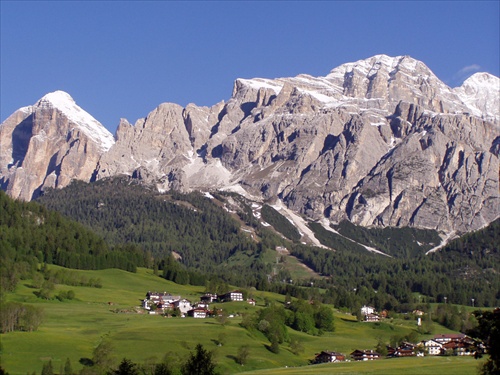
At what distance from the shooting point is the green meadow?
120 meters

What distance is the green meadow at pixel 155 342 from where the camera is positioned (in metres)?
120

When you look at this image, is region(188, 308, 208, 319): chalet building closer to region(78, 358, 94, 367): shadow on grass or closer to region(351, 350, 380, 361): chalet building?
region(351, 350, 380, 361): chalet building

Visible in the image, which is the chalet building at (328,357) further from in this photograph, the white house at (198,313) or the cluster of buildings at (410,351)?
the white house at (198,313)

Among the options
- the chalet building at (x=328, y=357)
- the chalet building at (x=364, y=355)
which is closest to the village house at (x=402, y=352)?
the chalet building at (x=364, y=355)

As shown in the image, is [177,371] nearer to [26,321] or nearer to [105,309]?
[26,321]

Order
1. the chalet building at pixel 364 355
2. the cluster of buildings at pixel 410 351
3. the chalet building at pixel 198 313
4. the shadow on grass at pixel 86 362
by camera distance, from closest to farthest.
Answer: the shadow on grass at pixel 86 362 < the cluster of buildings at pixel 410 351 < the chalet building at pixel 364 355 < the chalet building at pixel 198 313

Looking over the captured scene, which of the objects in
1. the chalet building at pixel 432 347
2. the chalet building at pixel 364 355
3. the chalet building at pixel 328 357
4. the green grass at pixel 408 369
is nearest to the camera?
the green grass at pixel 408 369

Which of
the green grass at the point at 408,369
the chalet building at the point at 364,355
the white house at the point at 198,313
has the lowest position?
the green grass at the point at 408,369

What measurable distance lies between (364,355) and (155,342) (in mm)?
37388

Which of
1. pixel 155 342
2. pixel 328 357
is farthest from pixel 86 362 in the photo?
pixel 328 357

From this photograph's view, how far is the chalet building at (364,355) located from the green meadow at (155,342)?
7.07m

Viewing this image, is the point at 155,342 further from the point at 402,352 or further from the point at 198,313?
the point at 198,313

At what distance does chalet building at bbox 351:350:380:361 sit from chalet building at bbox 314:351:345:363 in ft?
10.7

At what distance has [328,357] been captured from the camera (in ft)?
479
